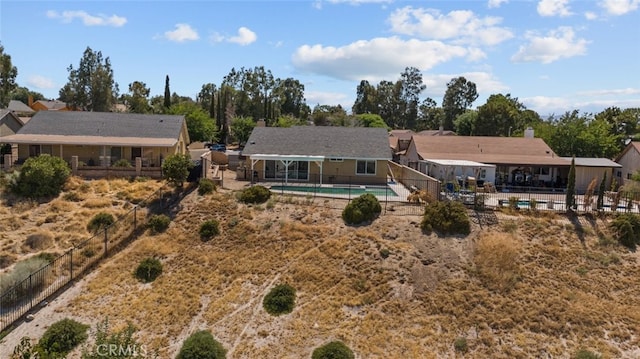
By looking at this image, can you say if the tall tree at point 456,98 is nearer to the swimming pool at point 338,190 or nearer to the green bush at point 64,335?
the swimming pool at point 338,190

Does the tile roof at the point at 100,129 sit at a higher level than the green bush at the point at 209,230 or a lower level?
higher

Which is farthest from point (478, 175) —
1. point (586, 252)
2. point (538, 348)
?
point (538, 348)

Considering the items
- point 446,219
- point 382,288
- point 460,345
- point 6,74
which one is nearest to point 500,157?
point 446,219

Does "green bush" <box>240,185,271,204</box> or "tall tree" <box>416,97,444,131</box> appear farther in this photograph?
"tall tree" <box>416,97,444,131</box>

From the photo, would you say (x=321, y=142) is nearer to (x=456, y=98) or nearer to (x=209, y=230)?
(x=209, y=230)

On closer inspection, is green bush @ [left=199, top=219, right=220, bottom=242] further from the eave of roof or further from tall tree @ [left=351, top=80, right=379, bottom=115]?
tall tree @ [left=351, top=80, right=379, bottom=115]

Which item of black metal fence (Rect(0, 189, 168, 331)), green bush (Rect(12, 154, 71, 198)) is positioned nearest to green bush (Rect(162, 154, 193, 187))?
black metal fence (Rect(0, 189, 168, 331))

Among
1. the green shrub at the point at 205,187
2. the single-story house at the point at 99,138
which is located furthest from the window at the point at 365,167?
the single-story house at the point at 99,138
